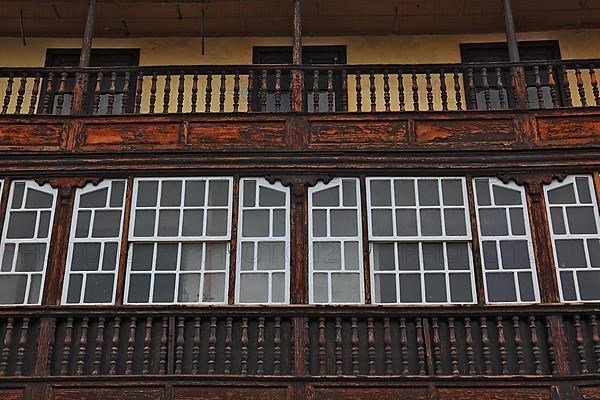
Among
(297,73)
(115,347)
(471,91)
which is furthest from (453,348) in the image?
(297,73)

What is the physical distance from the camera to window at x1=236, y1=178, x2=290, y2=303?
11.7 meters

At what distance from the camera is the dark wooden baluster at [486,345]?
11.0m

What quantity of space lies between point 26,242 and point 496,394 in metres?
6.68

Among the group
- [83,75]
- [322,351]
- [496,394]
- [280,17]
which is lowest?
[496,394]

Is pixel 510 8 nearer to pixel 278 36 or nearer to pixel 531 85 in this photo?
pixel 531 85

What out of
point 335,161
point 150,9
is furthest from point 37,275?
point 150,9

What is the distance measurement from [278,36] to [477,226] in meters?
5.58

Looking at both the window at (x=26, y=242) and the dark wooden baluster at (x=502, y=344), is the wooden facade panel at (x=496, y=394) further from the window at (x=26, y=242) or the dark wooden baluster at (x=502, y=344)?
the window at (x=26, y=242)

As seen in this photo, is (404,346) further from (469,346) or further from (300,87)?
(300,87)

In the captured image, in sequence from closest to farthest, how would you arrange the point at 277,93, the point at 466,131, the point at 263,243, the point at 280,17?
the point at 263,243 < the point at 466,131 < the point at 277,93 < the point at 280,17

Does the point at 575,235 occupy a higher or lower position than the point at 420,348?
higher

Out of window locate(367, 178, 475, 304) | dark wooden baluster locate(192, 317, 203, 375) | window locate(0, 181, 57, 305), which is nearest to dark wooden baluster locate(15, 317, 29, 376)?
window locate(0, 181, 57, 305)

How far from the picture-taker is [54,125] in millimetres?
12789

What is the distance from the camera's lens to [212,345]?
11.2 meters
